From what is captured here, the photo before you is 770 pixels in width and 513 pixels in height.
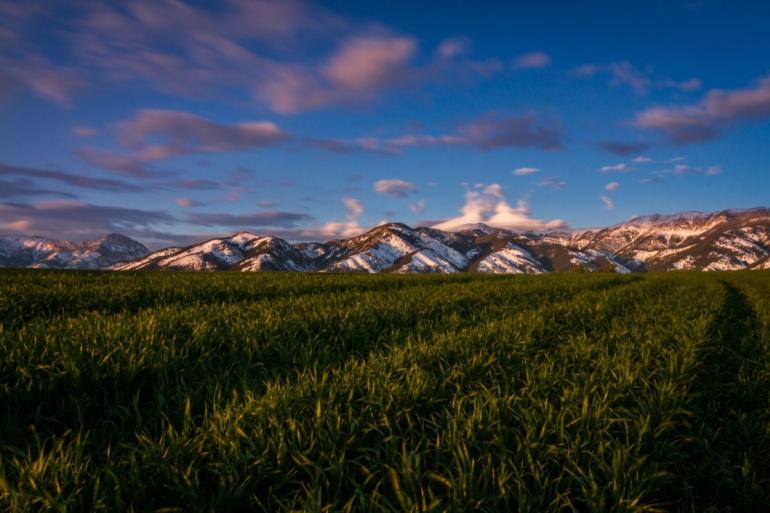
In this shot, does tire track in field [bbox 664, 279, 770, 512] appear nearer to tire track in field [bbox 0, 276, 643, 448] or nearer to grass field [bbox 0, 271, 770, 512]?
grass field [bbox 0, 271, 770, 512]

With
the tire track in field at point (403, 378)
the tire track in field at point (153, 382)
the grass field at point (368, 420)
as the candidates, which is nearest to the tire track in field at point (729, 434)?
the grass field at point (368, 420)

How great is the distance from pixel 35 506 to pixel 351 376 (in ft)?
10.1

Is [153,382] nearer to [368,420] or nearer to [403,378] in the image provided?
[368,420]

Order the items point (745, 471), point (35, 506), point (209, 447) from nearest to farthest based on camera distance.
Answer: point (35, 506)
point (209, 447)
point (745, 471)

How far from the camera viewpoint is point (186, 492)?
302 centimetres

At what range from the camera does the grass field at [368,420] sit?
319cm

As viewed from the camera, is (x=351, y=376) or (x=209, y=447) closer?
(x=209, y=447)

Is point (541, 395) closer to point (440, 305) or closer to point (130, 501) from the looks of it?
point (130, 501)

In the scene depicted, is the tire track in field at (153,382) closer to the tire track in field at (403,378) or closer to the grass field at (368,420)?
the grass field at (368,420)

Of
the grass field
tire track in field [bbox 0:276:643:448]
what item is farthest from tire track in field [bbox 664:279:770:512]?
tire track in field [bbox 0:276:643:448]

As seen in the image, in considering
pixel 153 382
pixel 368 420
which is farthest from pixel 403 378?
pixel 153 382

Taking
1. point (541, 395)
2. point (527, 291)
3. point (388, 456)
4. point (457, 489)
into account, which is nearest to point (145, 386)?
point (388, 456)

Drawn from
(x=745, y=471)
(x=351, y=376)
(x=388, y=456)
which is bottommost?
(x=745, y=471)

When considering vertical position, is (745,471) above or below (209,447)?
below
